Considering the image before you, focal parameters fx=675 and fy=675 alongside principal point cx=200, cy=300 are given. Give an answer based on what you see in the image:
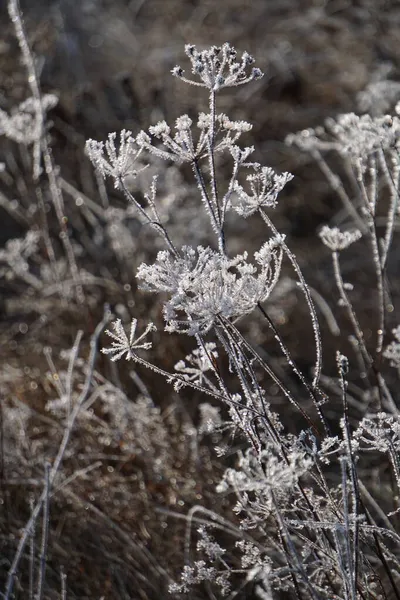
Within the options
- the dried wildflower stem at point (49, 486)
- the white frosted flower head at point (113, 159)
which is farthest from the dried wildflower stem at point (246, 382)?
the dried wildflower stem at point (49, 486)

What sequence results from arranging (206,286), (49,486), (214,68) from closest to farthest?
(206,286), (214,68), (49,486)

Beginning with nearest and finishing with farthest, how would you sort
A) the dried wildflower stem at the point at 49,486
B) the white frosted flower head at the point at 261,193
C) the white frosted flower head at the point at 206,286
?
the white frosted flower head at the point at 206,286
the white frosted flower head at the point at 261,193
the dried wildflower stem at the point at 49,486

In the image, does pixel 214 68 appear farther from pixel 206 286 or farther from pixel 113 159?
pixel 206 286

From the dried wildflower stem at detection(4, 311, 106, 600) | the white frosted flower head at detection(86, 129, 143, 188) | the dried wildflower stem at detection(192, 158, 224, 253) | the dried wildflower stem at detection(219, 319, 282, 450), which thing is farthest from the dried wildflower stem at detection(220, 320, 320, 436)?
the dried wildflower stem at detection(4, 311, 106, 600)

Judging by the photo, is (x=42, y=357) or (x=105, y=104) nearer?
(x=42, y=357)

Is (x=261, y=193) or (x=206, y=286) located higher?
(x=261, y=193)

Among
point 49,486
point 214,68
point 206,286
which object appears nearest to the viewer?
point 206,286

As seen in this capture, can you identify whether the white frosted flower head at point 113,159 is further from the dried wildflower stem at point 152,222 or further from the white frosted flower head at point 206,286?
the white frosted flower head at point 206,286

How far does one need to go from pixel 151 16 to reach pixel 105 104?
1768 mm

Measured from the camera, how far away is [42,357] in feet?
12.2

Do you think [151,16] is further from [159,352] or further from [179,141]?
[179,141]

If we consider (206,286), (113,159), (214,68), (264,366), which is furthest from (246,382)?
(214,68)

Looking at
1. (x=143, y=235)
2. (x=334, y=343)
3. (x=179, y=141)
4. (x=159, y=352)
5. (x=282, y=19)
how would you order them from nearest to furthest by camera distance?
(x=179, y=141) → (x=159, y=352) → (x=334, y=343) → (x=143, y=235) → (x=282, y=19)

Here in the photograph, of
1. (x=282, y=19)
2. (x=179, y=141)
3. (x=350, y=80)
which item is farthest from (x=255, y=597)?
(x=282, y=19)
